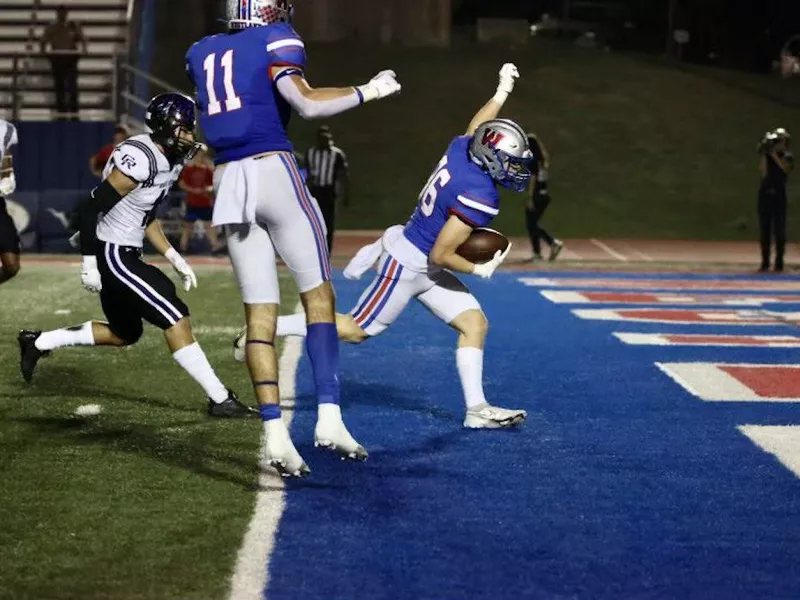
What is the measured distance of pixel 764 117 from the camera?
1194 inches

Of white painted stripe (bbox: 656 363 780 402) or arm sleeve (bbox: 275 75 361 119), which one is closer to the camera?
arm sleeve (bbox: 275 75 361 119)

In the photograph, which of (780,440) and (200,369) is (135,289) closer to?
(200,369)

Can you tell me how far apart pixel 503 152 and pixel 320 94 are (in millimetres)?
1367

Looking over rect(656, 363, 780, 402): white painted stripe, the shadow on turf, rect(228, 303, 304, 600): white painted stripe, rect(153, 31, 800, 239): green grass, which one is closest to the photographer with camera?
rect(153, 31, 800, 239): green grass

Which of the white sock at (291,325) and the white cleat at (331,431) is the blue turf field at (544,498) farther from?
the white sock at (291,325)

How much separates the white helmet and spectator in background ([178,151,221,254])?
12.2 meters

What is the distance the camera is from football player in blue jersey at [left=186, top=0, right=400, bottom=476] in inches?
202

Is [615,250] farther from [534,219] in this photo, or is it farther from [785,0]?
[785,0]

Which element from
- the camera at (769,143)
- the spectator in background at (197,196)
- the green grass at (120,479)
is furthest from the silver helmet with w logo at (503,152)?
the spectator in background at (197,196)

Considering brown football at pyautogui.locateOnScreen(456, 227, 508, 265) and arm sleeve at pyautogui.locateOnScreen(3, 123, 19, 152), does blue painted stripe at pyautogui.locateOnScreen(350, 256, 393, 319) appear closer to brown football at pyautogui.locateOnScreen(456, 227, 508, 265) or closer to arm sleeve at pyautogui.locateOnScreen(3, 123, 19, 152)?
brown football at pyautogui.locateOnScreen(456, 227, 508, 265)

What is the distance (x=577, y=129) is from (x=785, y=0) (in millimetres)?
16291

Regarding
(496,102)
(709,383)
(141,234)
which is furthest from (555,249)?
(141,234)

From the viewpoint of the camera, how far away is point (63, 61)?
20.4 metres

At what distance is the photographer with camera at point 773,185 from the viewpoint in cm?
1612
